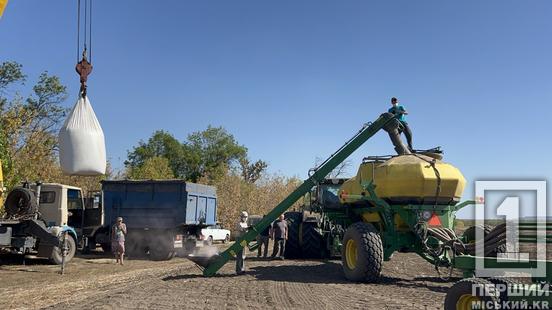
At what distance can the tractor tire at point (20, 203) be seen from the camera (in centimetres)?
1400

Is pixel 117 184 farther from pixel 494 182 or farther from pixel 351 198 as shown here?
pixel 494 182

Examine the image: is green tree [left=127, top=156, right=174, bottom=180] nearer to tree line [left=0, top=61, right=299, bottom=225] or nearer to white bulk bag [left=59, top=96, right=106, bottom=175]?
tree line [left=0, top=61, right=299, bottom=225]

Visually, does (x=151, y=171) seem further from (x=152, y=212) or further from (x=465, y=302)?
(x=465, y=302)

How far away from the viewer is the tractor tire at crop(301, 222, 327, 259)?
1505 cm

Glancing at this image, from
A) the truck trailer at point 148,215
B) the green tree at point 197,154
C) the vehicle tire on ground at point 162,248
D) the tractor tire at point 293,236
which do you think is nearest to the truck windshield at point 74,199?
the truck trailer at point 148,215

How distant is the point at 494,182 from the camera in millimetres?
7668

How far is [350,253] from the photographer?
419 inches

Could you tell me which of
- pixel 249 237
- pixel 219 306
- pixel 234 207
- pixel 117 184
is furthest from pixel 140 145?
pixel 219 306

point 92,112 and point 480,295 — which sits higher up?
point 92,112

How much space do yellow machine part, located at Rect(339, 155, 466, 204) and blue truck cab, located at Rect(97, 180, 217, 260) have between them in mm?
8359

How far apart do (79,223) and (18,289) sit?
782 cm

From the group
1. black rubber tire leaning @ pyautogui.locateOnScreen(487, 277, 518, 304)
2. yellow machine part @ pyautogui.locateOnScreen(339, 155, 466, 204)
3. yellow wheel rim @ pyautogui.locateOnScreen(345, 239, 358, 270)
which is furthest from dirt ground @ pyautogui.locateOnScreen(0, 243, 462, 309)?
black rubber tire leaning @ pyautogui.locateOnScreen(487, 277, 518, 304)

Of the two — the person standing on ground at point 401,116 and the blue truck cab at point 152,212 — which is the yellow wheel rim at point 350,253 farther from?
the blue truck cab at point 152,212

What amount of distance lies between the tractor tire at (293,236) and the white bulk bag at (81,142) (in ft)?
26.4
